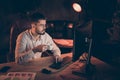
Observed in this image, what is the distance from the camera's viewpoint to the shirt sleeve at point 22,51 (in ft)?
10.6

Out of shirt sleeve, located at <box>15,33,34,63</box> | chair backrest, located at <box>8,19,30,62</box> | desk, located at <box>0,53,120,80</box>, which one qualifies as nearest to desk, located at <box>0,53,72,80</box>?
desk, located at <box>0,53,120,80</box>

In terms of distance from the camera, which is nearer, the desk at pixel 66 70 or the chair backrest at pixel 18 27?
the desk at pixel 66 70

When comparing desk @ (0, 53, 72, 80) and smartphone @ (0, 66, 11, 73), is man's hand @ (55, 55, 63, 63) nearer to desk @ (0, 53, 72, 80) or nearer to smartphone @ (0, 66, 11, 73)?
desk @ (0, 53, 72, 80)

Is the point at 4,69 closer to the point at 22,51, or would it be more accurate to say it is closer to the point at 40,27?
the point at 22,51

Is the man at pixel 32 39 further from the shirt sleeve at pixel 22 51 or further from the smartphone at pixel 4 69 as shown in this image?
the smartphone at pixel 4 69

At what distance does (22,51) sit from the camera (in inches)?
136

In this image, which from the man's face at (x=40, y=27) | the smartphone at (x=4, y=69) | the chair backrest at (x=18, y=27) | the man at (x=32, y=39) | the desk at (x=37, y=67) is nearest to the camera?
the desk at (x=37, y=67)

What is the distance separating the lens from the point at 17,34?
3877 millimetres

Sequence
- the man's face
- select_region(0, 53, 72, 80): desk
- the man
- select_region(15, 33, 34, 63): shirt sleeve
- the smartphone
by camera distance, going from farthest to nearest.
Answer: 1. the man's face
2. the man
3. select_region(15, 33, 34, 63): shirt sleeve
4. the smartphone
5. select_region(0, 53, 72, 80): desk

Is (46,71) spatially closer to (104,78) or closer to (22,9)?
(104,78)

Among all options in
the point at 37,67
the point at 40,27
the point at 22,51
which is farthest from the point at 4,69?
the point at 40,27

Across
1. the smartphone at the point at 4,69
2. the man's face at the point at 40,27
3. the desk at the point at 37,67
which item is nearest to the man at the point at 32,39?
the man's face at the point at 40,27

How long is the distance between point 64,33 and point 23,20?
7.26 feet

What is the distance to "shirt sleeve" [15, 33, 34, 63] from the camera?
3221 millimetres
